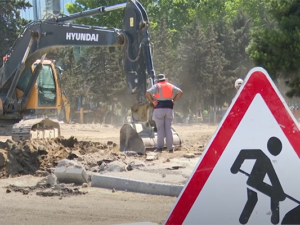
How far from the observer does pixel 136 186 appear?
8.77m

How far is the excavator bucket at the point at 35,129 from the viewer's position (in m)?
14.2

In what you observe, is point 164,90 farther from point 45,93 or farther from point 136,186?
point 45,93

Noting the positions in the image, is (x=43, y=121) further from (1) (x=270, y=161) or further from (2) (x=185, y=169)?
(1) (x=270, y=161)

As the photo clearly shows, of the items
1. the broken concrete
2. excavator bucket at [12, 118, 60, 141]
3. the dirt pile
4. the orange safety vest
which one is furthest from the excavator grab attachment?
the broken concrete

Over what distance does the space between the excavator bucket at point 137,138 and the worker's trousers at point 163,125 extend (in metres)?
0.31

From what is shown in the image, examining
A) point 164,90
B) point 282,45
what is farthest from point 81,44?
point 282,45

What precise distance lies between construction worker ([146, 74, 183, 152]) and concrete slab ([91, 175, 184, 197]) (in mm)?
4024

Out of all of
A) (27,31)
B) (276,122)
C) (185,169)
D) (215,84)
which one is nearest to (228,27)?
(215,84)

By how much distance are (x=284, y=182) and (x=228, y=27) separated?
1818 inches

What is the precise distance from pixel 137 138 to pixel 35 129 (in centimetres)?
310

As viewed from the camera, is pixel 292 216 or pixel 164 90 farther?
pixel 164 90

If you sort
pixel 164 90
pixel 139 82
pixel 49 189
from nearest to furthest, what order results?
pixel 49 189 → pixel 164 90 → pixel 139 82

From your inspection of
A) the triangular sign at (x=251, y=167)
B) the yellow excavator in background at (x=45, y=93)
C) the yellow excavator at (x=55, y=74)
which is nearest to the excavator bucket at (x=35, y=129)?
the yellow excavator at (x=55, y=74)

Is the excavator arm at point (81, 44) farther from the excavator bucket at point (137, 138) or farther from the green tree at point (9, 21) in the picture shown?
the green tree at point (9, 21)
